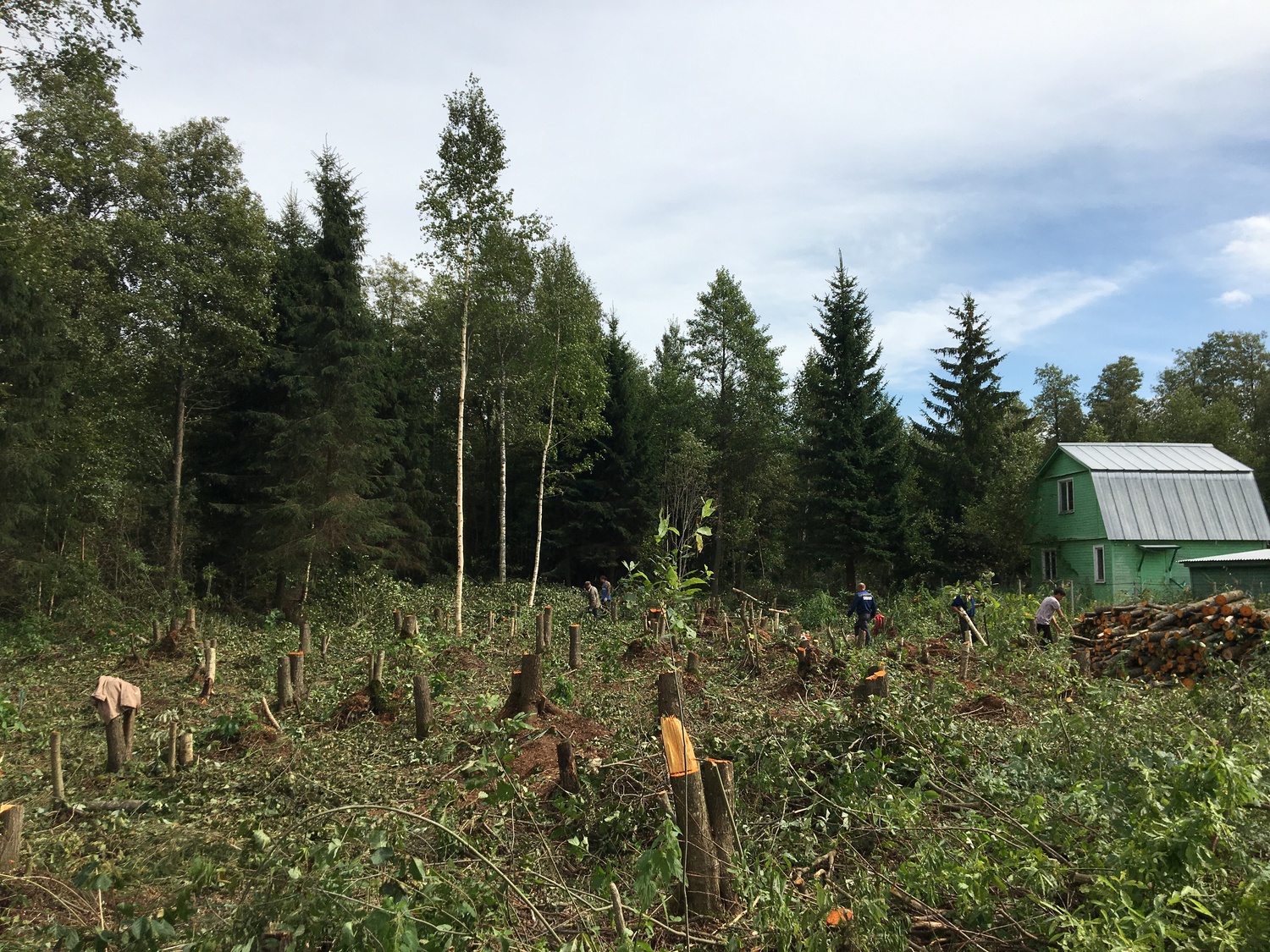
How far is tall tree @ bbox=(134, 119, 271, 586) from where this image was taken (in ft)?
62.2

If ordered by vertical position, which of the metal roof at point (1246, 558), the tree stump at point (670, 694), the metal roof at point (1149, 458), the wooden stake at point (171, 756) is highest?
the metal roof at point (1149, 458)

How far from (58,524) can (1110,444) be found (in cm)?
2980

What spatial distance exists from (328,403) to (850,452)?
15042mm

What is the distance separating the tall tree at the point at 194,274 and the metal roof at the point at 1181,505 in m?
25.2

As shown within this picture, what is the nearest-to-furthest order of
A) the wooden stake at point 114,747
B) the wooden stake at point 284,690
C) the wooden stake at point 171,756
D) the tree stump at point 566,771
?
the tree stump at point 566,771 → the wooden stake at point 171,756 → the wooden stake at point 114,747 → the wooden stake at point 284,690

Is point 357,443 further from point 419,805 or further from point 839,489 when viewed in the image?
point 419,805

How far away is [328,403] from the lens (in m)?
19.6

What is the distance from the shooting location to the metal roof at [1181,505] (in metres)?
23.5

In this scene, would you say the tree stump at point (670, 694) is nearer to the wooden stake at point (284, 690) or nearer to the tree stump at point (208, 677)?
the wooden stake at point (284, 690)

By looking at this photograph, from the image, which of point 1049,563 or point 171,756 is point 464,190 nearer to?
point 171,756

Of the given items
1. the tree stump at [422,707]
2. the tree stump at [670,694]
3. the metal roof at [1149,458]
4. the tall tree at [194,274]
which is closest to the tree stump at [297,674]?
the tree stump at [422,707]

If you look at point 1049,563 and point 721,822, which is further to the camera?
point 1049,563

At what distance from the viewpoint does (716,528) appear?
96.0 ft

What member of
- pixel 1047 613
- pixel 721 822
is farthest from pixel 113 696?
pixel 1047 613
